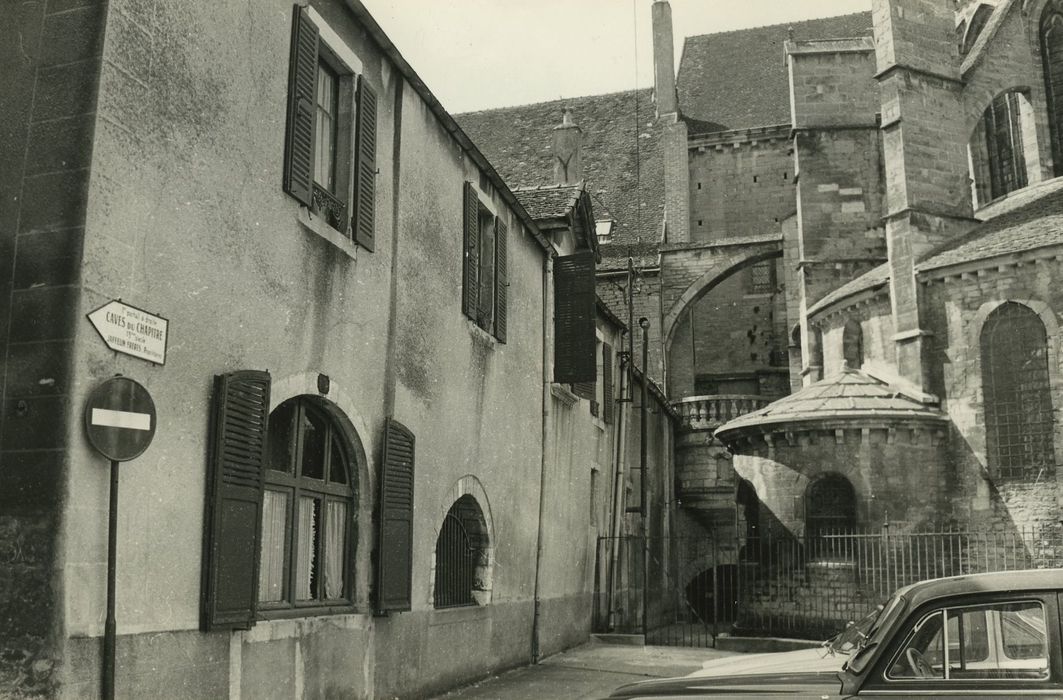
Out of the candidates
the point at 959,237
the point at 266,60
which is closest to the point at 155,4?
the point at 266,60

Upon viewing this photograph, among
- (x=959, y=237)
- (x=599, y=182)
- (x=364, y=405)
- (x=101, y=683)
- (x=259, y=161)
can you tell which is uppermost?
(x=599, y=182)

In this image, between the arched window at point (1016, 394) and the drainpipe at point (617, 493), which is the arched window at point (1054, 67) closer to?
the arched window at point (1016, 394)

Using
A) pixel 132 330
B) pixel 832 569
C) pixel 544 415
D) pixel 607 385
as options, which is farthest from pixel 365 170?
pixel 832 569

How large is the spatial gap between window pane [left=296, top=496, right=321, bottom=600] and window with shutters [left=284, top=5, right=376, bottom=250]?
6.90ft

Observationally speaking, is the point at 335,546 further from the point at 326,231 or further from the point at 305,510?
the point at 326,231

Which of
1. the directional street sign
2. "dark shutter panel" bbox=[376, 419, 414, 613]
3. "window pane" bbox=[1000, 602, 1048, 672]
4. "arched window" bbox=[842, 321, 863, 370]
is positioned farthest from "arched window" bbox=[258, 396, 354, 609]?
"arched window" bbox=[842, 321, 863, 370]

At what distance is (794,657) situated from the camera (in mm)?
5766

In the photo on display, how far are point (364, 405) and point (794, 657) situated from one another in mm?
4066

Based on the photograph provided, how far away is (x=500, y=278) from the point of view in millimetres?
12469

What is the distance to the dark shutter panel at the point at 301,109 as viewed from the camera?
753 centimetres

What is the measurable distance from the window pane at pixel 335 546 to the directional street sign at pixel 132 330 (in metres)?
2.60

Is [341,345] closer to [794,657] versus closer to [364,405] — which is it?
[364,405]

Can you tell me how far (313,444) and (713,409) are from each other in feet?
69.8

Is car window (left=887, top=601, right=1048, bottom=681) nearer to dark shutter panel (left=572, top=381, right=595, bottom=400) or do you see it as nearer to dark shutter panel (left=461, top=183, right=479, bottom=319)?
dark shutter panel (left=461, top=183, right=479, bottom=319)
